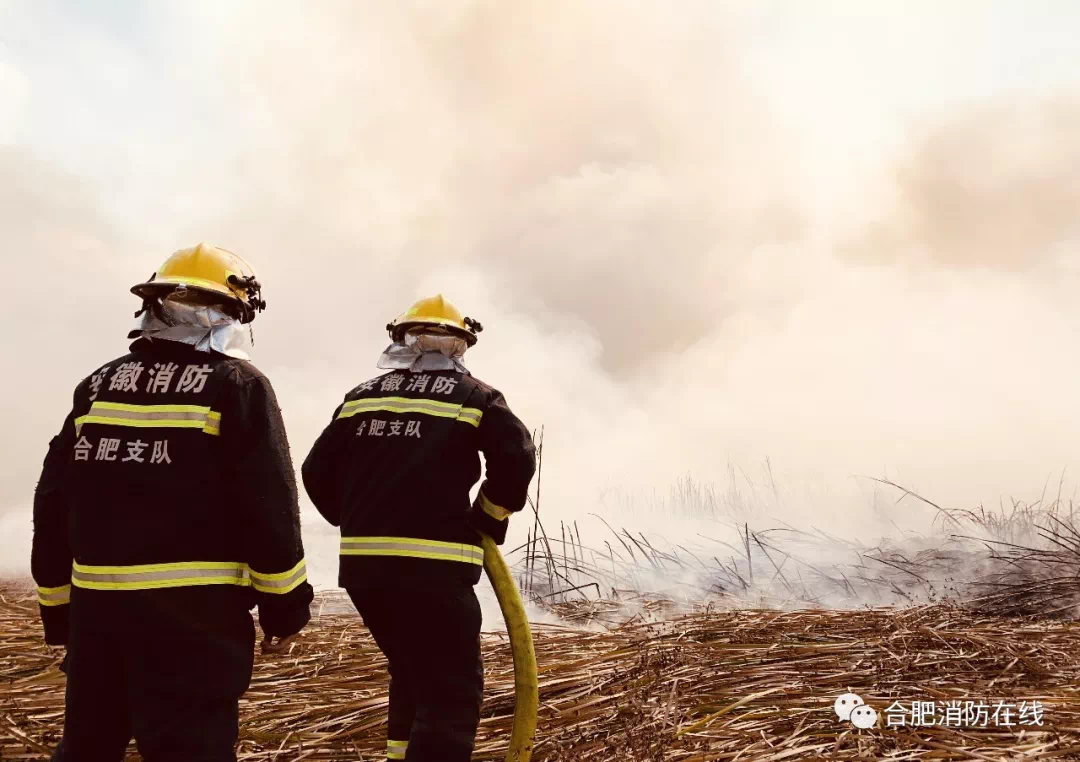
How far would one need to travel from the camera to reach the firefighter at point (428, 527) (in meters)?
3.48

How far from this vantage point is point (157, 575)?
2539 mm

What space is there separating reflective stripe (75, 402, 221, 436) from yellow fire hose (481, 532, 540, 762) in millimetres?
1516

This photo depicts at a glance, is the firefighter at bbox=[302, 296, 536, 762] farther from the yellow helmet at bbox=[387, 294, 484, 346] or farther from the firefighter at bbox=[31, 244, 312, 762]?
the firefighter at bbox=[31, 244, 312, 762]

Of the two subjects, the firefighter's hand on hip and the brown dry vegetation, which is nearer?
the firefighter's hand on hip

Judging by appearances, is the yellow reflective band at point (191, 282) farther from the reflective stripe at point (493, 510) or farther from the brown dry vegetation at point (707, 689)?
the brown dry vegetation at point (707, 689)

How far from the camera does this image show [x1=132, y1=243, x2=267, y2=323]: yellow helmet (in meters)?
2.86

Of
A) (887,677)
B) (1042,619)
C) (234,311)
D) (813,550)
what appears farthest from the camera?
(813,550)

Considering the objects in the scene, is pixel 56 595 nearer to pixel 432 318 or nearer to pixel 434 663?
pixel 434 663

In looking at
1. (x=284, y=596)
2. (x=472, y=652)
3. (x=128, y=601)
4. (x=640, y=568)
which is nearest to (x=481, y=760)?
(x=472, y=652)

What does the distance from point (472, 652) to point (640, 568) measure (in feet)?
20.2

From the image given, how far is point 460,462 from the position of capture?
145 inches

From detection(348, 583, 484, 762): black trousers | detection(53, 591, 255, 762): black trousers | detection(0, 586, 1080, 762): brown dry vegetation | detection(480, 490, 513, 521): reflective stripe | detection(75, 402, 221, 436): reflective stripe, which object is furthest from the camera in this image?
detection(0, 586, 1080, 762): brown dry vegetation

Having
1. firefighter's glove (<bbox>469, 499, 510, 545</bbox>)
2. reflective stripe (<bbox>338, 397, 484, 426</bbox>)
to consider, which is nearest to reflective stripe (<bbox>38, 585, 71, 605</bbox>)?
reflective stripe (<bbox>338, 397, 484, 426</bbox>)

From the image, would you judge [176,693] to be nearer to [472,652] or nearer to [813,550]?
A: [472,652]
